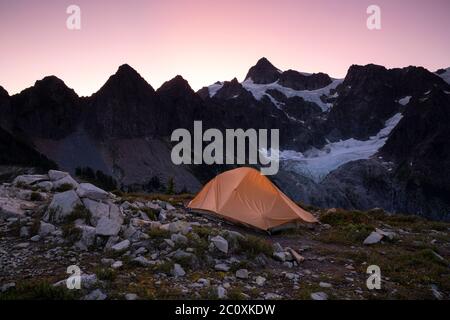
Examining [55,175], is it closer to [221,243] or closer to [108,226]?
[108,226]

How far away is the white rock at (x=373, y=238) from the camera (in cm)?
1422

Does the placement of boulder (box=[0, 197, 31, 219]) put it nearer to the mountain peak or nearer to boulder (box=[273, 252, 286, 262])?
boulder (box=[273, 252, 286, 262])

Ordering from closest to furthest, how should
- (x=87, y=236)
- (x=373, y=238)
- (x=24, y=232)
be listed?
1. (x=87, y=236)
2. (x=24, y=232)
3. (x=373, y=238)

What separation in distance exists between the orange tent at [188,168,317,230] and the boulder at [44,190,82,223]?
22.0ft

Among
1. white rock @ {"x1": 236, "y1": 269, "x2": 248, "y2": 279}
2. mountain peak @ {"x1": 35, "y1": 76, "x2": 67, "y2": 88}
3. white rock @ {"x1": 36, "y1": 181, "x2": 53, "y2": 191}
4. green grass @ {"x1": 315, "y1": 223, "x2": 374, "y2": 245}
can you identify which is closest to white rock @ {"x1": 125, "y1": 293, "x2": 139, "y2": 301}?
white rock @ {"x1": 236, "y1": 269, "x2": 248, "y2": 279}

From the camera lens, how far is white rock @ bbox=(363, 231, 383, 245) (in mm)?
14220

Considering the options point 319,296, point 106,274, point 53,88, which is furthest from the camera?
point 53,88

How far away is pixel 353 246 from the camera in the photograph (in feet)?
46.0

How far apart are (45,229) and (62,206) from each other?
4.35 feet

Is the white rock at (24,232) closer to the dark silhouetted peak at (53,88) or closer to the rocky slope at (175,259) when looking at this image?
the rocky slope at (175,259)

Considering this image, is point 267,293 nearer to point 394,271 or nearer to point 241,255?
point 241,255


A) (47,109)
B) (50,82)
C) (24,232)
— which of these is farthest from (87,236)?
(50,82)

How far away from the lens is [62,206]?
12.3 meters
